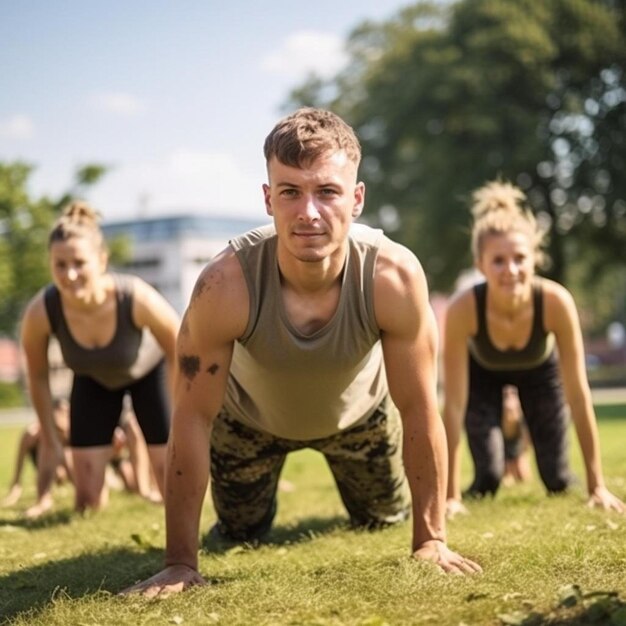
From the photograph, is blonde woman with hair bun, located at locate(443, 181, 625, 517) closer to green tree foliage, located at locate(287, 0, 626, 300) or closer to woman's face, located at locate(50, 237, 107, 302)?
woman's face, located at locate(50, 237, 107, 302)

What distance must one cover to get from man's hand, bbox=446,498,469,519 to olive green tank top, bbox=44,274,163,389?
2.60m

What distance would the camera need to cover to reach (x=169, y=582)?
15.5 feet

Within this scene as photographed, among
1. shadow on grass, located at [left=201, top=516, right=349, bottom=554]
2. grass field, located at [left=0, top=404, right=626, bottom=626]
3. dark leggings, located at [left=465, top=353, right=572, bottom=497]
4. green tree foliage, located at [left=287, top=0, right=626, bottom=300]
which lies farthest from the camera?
green tree foliage, located at [left=287, top=0, right=626, bottom=300]

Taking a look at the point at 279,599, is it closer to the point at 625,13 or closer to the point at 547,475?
the point at 547,475

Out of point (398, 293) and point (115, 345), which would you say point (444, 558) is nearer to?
point (398, 293)

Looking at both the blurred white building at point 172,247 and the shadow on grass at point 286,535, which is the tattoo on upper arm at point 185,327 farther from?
the blurred white building at point 172,247

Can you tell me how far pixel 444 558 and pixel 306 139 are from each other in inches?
80.6

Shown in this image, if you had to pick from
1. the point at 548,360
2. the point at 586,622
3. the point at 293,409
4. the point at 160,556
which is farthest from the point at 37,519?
the point at 586,622

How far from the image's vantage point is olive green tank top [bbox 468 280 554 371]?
25.2ft

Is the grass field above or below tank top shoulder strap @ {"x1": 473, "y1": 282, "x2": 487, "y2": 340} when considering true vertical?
below

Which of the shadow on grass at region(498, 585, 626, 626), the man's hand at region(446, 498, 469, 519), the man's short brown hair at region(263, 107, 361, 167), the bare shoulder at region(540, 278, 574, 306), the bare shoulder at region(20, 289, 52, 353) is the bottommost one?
the man's hand at region(446, 498, 469, 519)

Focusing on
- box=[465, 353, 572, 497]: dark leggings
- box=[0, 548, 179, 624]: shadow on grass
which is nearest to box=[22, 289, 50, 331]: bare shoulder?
box=[0, 548, 179, 624]: shadow on grass

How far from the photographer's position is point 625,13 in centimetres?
3600

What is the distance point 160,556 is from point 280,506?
317 cm
